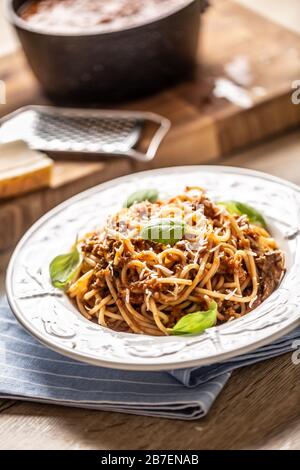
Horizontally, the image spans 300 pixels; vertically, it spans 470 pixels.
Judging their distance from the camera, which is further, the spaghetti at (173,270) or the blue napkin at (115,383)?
the spaghetti at (173,270)

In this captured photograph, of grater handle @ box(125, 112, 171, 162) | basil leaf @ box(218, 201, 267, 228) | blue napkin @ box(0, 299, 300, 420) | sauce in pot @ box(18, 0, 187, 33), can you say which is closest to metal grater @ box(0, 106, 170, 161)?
grater handle @ box(125, 112, 171, 162)

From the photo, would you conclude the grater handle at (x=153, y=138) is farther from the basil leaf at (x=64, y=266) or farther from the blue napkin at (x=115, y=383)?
the blue napkin at (x=115, y=383)

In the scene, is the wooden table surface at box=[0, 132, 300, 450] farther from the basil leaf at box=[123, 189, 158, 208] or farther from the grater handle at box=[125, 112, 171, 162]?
the grater handle at box=[125, 112, 171, 162]

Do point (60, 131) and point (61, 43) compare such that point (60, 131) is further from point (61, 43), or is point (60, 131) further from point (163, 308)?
point (163, 308)

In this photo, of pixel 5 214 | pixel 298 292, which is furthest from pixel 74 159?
pixel 298 292

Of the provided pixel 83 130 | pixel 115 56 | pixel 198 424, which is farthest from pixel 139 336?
pixel 115 56

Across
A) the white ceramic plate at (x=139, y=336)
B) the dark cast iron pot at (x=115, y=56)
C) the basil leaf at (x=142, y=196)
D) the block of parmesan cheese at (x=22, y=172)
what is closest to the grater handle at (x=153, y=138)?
the dark cast iron pot at (x=115, y=56)
